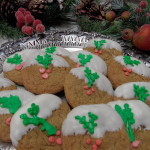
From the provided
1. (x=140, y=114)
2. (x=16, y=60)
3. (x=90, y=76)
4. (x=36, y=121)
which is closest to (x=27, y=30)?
(x=16, y=60)

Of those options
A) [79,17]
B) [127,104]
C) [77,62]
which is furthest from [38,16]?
[127,104]

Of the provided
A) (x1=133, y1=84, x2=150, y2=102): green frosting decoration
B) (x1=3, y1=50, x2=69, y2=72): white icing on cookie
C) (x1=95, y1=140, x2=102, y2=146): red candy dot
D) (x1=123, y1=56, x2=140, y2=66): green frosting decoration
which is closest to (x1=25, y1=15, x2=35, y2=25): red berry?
(x1=3, y1=50, x2=69, y2=72): white icing on cookie

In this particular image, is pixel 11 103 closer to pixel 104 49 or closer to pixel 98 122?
pixel 98 122

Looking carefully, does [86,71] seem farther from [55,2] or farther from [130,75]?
[55,2]

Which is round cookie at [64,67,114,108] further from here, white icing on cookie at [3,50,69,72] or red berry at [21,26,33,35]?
red berry at [21,26,33,35]

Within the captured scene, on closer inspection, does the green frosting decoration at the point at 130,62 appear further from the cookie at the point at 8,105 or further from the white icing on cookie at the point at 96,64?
the cookie at the point at 8,105
